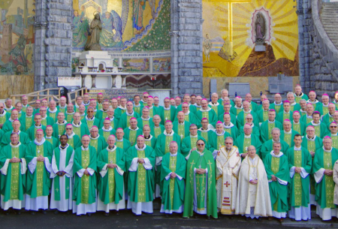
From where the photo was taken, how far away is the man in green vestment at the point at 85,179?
741 centimetres

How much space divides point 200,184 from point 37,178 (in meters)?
3.19

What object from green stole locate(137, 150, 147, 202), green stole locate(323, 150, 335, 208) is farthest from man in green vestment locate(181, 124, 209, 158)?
green stole locate(323, 150, 335, 208)

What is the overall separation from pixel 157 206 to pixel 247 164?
208 centimetres

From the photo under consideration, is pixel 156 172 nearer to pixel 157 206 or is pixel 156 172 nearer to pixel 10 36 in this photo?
pixel 157 206

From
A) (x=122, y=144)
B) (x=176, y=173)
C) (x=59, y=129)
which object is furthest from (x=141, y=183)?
Result: (x=59, y=129)

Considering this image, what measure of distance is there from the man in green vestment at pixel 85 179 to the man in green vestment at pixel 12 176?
107cm

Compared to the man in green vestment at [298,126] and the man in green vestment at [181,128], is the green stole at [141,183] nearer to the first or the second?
the man in green vestment at [181,128]

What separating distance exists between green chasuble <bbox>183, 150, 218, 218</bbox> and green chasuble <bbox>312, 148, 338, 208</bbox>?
6.34 feet

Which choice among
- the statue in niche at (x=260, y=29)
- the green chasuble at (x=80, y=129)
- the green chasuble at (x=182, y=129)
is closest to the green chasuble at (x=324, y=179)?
the green chasuble at (x=182, y=129)

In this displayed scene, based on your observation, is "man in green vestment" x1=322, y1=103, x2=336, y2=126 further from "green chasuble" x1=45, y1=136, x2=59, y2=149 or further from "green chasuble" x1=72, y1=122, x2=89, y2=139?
"green chasuble" x1=45, y1=136, x2=59, y2=149

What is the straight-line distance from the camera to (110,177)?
7496 mm

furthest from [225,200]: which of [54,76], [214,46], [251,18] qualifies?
[251,18]

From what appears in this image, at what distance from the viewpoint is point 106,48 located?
61.3 ft

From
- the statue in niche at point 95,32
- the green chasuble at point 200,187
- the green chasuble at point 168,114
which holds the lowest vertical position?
the green chasuble at point 200,187
